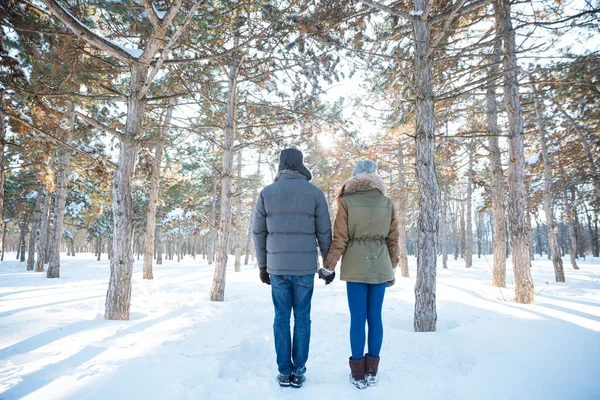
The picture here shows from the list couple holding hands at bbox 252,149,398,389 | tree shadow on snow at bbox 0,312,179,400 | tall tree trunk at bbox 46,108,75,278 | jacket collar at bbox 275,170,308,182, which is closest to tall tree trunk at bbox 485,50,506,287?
couple holding hands at bbox 252,149,398,389

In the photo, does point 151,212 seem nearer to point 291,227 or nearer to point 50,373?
point 50,373

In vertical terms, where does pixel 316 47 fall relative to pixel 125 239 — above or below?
above

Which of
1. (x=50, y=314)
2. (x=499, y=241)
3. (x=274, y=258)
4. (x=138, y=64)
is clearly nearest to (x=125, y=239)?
(x=50, y=314)

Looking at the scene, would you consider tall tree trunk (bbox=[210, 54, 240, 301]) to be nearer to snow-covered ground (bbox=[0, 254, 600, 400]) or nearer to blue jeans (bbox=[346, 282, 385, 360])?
snow-covered ground (bbox=[0, 254, 600, 400])

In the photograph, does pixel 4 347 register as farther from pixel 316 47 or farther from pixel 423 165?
pixel 316 47

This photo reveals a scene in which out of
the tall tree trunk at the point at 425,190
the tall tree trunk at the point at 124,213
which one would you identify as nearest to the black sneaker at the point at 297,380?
the tall tree trunk at the point at 425,190

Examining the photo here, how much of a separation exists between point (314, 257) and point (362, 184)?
902mm

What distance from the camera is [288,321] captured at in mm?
2844

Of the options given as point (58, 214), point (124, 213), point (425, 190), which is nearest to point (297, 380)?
point (425, 190)

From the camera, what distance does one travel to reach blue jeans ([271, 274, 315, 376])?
2814 mm

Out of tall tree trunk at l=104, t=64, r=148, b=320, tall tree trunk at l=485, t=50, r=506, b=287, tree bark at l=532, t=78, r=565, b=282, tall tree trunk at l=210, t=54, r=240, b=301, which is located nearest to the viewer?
tall tree trunk at l=104, t=64, r=148, b=320

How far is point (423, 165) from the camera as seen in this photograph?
181 inches

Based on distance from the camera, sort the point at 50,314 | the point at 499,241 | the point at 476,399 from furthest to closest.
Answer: the point at 499,241 → the point at 50,314 → the point at 476,399

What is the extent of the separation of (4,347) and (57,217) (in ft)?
37.5
